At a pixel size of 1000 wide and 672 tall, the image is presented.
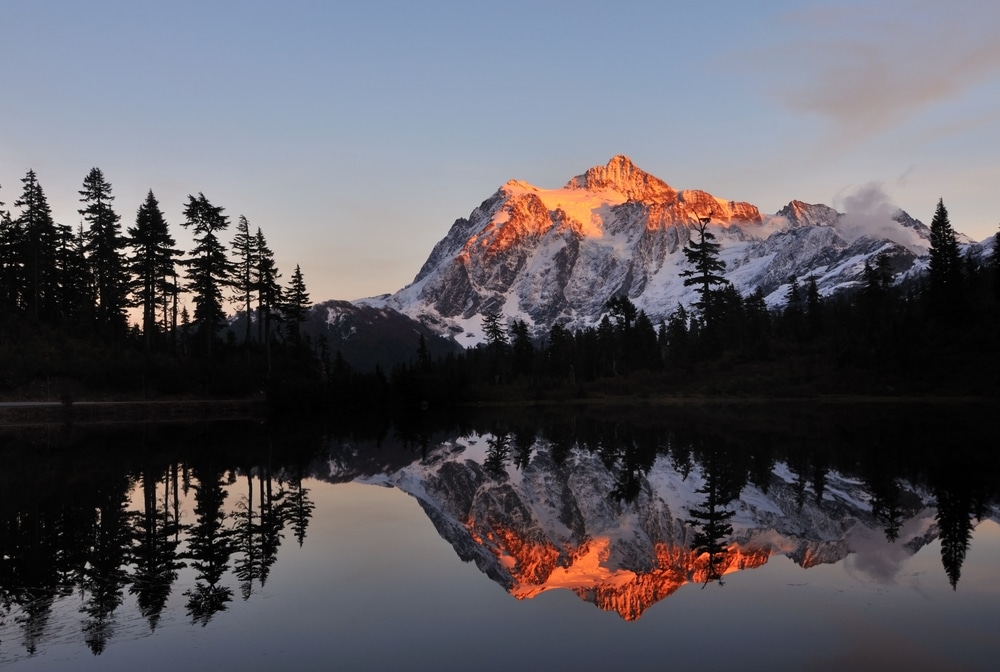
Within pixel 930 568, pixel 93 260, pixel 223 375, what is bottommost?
pixel 930 568

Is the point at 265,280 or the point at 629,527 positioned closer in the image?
the point at 629,527

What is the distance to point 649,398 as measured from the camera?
272 feet

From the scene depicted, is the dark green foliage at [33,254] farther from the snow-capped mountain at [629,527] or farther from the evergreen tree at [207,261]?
the snow-capped mountain at [629,527]

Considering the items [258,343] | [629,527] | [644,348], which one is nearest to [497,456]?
[629,527]

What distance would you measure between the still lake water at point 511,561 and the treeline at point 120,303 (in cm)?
3150

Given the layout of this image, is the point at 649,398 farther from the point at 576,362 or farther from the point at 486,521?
the point at 486,521

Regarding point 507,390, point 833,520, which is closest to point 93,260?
point 507,390

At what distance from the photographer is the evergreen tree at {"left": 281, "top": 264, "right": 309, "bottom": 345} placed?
3352 inches

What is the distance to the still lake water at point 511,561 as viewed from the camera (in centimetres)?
1048

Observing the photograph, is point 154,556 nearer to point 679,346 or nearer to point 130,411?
point 130,411

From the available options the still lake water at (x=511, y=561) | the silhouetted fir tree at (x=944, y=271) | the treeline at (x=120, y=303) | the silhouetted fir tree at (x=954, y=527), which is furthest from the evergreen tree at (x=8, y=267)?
the silhouetted fir tree at (x=944, y=271)

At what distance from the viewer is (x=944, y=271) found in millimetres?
87250

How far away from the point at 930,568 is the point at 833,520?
4620mm

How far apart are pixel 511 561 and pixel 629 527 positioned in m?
3.91
